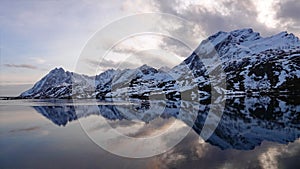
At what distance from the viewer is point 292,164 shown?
821 inches

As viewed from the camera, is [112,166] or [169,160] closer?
[112,166]

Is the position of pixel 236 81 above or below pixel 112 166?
above

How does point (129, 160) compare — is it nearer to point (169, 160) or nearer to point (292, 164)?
point (169, 160)

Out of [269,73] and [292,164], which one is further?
[269,73]

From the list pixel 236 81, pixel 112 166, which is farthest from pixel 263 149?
pixel 236 81

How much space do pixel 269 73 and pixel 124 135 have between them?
602ft

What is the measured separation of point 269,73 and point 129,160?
194 meters

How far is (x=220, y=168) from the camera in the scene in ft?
67.1

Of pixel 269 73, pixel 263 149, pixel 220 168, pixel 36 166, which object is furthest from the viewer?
pixel 269 73

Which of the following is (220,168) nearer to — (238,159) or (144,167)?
(238,159)

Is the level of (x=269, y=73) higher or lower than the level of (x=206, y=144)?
higher

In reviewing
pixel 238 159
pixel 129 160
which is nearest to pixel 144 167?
pixel 129 160

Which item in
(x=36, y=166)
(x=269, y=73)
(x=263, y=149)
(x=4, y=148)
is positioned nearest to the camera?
(x=36, y=166)

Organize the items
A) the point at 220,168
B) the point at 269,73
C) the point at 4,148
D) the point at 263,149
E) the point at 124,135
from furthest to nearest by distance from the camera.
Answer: the point at 269,73 → the point at 124,135 → the point at 4,148 → the point at 263,149 → the point at 220,168
